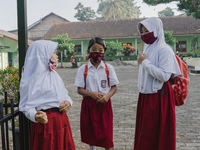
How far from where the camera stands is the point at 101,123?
2908mm

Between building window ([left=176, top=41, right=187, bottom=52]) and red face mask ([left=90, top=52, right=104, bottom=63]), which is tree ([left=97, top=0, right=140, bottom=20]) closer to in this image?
building window ([left=176, top=41, right=187, bottom=52])

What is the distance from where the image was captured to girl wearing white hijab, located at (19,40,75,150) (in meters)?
2.05

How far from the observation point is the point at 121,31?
97.7ft

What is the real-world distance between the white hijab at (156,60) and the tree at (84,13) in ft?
158

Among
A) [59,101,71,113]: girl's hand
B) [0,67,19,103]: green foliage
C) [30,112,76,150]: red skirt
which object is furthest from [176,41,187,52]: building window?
[30,112,76,150]: red skirt

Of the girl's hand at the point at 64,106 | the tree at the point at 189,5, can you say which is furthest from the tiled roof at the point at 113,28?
the girl's hand at the point at 64,106

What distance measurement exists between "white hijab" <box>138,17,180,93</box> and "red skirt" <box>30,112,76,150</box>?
1.04 meters

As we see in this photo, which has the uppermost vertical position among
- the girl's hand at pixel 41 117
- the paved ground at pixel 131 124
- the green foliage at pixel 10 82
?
the green foliage at pixel 10 82

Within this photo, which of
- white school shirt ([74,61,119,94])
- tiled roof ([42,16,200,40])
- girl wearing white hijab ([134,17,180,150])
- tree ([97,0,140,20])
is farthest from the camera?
tree ([97,0,140,20])

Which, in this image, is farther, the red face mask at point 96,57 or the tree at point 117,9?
the tree at point 117,9

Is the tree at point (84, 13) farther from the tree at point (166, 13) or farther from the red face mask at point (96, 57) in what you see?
the red face mask at point (96, 57)

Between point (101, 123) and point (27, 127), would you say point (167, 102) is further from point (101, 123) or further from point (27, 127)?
point (27, 127)

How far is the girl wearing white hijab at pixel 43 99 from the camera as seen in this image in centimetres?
205

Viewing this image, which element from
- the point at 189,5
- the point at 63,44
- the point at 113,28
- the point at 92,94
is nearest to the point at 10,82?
the point at 92,94
